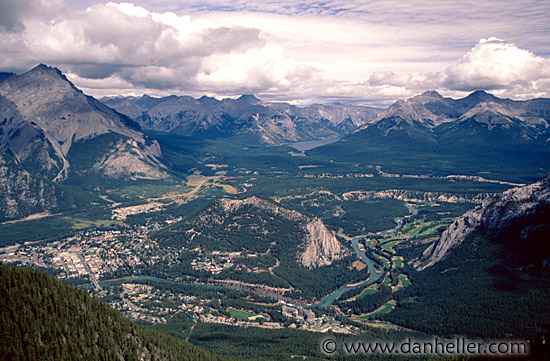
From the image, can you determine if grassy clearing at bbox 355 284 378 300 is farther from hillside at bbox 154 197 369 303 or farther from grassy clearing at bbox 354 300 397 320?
hillside at bbox 154 197 369 303

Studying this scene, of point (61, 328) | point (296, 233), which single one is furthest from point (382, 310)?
point (61, 328)

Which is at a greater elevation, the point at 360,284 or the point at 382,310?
the point at 360,284

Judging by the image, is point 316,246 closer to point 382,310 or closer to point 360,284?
point 360,284

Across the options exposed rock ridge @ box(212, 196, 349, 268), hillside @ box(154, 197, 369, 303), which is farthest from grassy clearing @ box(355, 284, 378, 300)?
exposed rock ridge @ box(212, 196, 349, 268)

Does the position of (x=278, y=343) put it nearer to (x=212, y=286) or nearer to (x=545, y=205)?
(x=212, y=286)

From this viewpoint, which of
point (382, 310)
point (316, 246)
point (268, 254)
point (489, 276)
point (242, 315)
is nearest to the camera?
point (242, 315)

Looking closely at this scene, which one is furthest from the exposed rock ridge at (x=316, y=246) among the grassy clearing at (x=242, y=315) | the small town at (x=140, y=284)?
the grassy clearing at (x=242, y=315)
